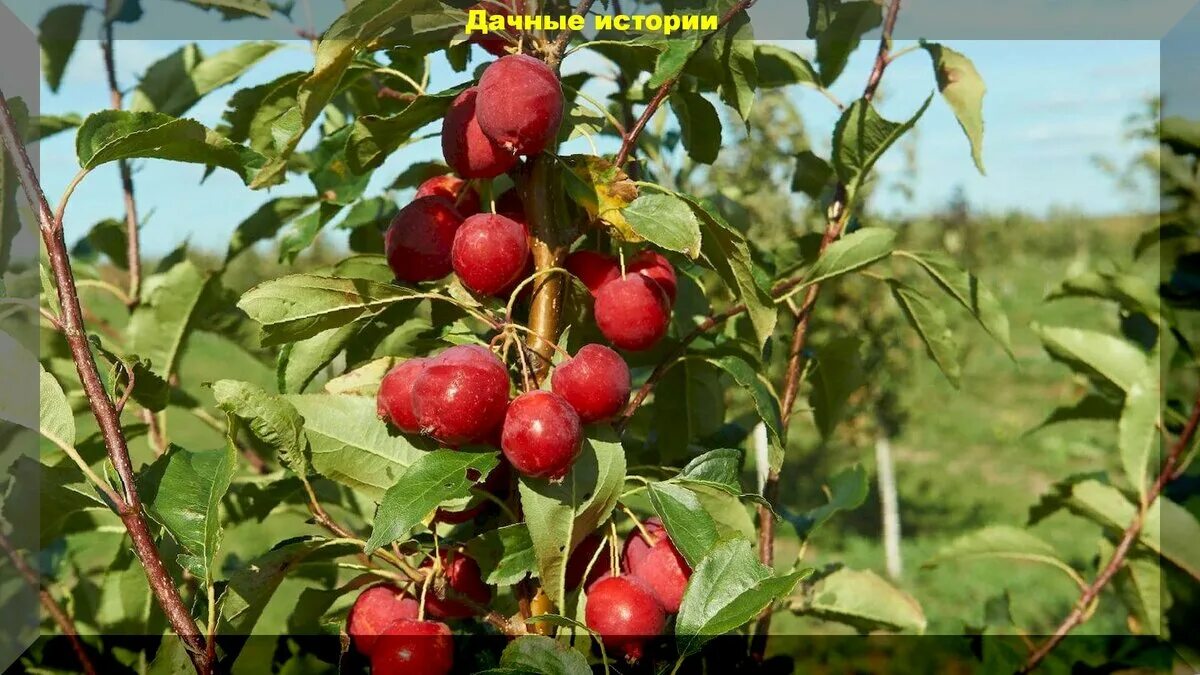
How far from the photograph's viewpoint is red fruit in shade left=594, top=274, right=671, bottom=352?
0.98m

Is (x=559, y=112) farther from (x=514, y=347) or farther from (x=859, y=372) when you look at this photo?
(x=859, y=372)

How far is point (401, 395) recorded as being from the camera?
0.95 m

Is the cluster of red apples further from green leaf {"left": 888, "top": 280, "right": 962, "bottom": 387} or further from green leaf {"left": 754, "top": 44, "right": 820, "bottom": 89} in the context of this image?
green leaf {"left": 754, "top": 44, "right": 820, "bottom": 89}

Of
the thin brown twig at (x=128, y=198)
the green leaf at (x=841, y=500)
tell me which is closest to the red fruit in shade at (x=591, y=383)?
the green leaf at (x=841, y=500)

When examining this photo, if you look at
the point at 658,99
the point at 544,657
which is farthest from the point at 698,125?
the point at 544,657

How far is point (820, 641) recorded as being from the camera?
1.79m

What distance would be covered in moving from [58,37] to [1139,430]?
184 centimetres

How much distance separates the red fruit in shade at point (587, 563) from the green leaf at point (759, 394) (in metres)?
0.20

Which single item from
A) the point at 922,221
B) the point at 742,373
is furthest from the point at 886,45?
the point at 922,221

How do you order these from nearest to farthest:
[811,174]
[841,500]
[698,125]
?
[698,125], [841,500], [811,174]

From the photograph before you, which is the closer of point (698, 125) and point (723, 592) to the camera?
point (723, 592)

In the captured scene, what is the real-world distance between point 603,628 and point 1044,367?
1093 cm

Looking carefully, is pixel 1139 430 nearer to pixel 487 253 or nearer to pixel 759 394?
pixel 759 394

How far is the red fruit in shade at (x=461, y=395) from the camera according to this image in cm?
86
